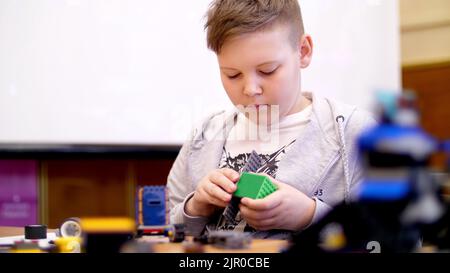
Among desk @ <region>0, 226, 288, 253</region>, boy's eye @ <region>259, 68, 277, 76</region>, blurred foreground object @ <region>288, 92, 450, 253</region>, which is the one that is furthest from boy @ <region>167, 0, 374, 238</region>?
blurred foreground object @ <region>288, 92, 450, 253</region>

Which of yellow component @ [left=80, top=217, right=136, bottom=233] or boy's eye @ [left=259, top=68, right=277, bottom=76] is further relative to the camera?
boy's eye @ [left=259, top=68, right=277, bottom=76]

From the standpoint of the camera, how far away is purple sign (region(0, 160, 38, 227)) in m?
0.85

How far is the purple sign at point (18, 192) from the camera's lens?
0.85 metres

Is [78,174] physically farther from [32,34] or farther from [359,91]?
[359,91]

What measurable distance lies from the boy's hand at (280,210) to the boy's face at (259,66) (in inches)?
4.0

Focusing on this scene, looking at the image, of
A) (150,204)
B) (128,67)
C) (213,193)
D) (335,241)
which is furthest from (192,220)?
(128,67)

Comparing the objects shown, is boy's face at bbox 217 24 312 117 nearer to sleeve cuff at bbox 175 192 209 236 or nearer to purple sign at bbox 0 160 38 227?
sleeve cuff at bbox 175 192 209 236

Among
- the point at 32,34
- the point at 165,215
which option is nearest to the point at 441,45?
the point at 165,215

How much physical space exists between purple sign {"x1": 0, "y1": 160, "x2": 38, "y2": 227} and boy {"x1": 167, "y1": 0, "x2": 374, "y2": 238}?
0.28m

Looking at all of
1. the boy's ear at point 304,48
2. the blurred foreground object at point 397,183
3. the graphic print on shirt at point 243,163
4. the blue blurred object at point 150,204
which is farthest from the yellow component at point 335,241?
the boy's ear at point 304,48

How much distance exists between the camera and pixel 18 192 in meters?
0.93

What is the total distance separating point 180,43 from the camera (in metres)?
1.09

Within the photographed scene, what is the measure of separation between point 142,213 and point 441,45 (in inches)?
14.9

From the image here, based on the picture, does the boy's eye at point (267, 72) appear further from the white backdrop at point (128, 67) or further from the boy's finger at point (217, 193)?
the white backdrop at point (128, 67)
